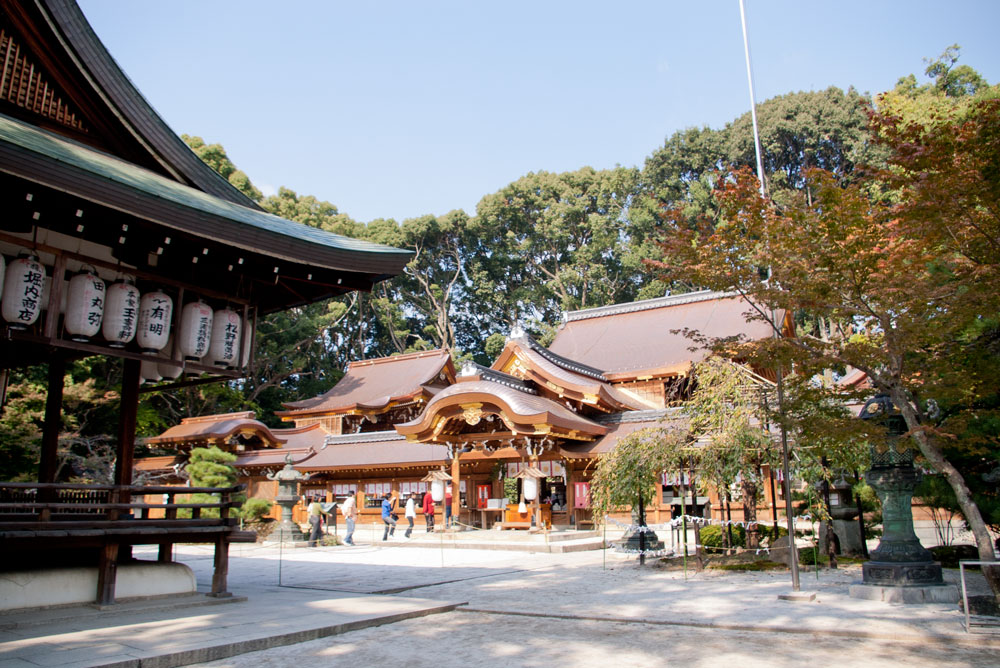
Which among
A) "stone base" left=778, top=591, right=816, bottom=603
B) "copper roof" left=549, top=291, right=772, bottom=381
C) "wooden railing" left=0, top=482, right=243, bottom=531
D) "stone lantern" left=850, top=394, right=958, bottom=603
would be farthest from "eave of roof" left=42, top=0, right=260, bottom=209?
"copper roof" left=549, top=291, right=772, bottom=381

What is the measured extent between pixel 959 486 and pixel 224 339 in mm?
9692

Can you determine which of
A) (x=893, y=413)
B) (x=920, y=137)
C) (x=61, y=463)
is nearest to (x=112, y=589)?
(x=893, y=413)

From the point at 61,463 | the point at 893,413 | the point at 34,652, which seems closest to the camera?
the point at 34,652

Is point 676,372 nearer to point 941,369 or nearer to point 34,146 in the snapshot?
point 941,369

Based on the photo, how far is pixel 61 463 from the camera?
2217cm

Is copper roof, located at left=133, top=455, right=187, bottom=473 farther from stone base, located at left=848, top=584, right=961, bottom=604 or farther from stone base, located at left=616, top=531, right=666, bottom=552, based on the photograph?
stone base, located at left=848, top=584, right=961, bottom=604

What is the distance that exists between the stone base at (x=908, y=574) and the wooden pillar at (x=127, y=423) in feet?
33.2

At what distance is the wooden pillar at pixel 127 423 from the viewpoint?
9.41 m

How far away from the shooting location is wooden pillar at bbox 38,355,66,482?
9.80m

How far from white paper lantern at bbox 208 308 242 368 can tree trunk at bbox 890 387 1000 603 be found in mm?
8997

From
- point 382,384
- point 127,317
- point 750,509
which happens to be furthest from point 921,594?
point 382,384

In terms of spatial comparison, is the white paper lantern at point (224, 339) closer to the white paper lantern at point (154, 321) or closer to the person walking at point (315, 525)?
the white paper lantern at point (154, 321)

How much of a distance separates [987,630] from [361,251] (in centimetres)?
873

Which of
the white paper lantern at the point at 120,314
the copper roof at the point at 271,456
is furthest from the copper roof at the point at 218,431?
the white paper lantern at the point at 120,314
